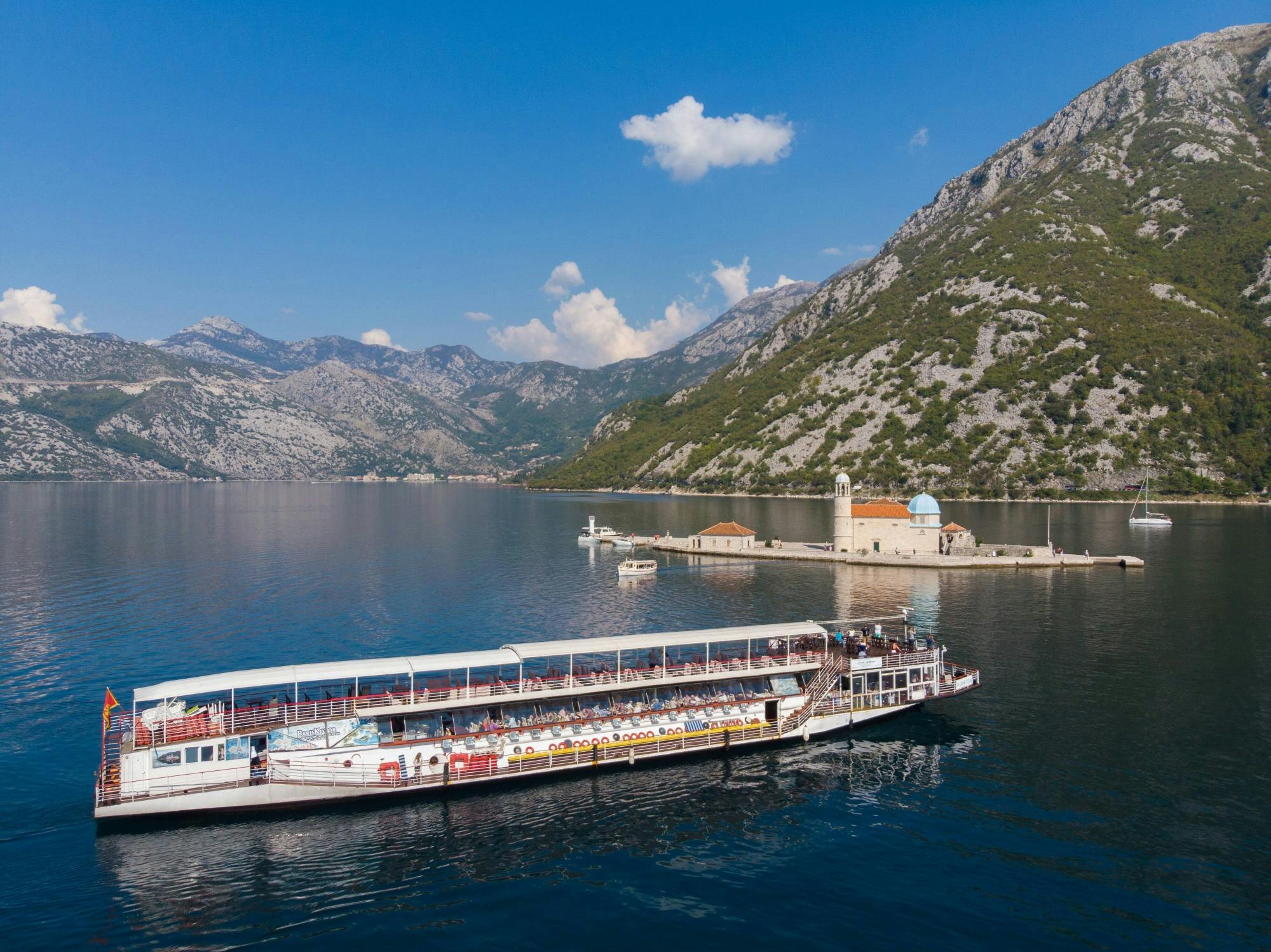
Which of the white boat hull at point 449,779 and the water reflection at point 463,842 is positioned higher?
the white boat hull at point 449,779

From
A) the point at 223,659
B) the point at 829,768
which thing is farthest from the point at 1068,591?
the point at 223,659

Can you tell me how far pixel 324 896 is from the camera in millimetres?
26938

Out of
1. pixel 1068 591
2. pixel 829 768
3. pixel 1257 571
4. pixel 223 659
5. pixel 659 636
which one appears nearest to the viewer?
pixel 829 768

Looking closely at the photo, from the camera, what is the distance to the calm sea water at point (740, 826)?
25391 mm

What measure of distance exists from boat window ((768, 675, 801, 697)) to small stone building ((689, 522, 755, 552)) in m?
79.8

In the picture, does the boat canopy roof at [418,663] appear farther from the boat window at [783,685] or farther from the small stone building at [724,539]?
the small stone building at [724,539]

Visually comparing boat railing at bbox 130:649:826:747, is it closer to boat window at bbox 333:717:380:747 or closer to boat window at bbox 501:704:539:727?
boat window at bbox 333:717:380:747

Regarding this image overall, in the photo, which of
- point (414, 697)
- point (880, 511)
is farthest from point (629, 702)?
point (880, 511)

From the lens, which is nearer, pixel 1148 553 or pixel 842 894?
pixel 842 894

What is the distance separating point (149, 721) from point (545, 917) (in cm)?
2101

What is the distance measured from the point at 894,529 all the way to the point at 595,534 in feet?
186

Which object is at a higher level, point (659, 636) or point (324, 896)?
point (659, 636)

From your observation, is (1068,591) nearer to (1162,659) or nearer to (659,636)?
(1162,659)

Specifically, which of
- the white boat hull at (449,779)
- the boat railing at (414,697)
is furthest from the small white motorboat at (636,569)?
the white boat hull at (449,779)
